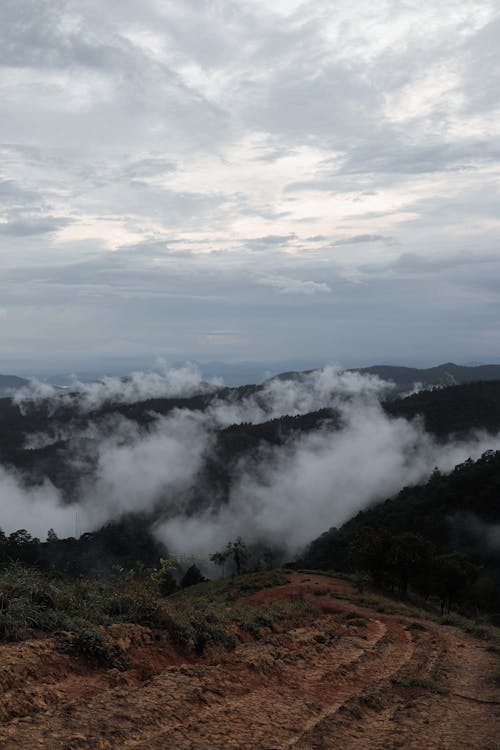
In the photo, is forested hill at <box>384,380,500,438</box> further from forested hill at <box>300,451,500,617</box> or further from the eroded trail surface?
the eroded trail surface

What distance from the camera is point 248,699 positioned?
9547 millimetres

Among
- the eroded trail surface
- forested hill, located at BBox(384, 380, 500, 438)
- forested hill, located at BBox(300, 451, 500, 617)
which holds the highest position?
the eroded trail surface

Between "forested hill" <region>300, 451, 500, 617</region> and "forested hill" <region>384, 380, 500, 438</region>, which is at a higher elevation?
"forested hill" <region>384, 380, 500, 438</region>

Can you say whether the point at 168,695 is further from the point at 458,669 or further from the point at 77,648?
the point at 458,669

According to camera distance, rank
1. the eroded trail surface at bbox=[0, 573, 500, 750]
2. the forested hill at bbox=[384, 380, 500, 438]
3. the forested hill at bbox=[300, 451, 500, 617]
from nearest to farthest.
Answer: the eroded trail surface at bbox=[0, 573, 500, 750] < the forested hill at bbox=[300, 451, 500, 617] < the forested hill at bbox=[384, 380, 500, 438]

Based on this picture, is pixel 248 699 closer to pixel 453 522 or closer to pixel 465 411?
pixel 453 522

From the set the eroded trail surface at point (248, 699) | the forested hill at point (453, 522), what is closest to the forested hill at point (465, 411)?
the forested hill at point (453, 522)

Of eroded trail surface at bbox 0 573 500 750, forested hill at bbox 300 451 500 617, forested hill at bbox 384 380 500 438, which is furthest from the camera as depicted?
forested hill at bbox 384 380 500 438

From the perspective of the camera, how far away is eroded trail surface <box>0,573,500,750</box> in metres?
7.50

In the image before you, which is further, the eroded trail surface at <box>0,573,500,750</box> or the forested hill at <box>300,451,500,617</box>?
the forested hill at <box>300,451,500,617</box>

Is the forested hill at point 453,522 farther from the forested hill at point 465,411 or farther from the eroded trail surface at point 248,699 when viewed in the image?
the forested hill at point 465,411

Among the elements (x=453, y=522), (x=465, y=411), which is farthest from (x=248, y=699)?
(x=465, y=411)

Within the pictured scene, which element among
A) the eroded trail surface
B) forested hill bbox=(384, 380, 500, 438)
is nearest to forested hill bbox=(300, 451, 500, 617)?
the eroded trail surface

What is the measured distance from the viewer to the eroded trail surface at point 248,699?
7.50 meters
